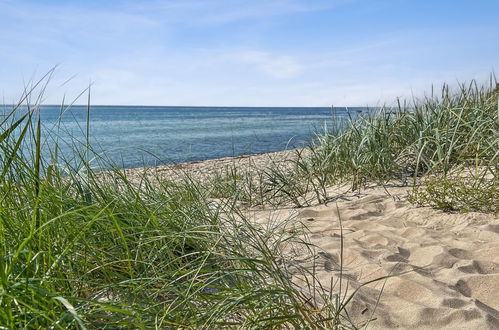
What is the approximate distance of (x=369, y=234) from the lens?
3.56 meters

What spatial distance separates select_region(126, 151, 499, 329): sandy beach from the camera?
231 cm

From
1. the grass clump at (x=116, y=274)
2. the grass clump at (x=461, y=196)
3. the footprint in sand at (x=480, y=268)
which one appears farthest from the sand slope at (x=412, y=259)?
the grass clump at (x=116, y=274)

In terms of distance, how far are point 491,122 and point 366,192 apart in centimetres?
131

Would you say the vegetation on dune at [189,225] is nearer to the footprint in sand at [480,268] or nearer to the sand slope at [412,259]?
the sand slope at [412,259]

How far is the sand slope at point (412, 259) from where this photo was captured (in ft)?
7.59

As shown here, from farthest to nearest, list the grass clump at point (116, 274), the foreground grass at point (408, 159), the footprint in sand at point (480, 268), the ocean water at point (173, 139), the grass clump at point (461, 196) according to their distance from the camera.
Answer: the foreground grass at point (408, 159) < the grass clump at point (461, 196) < the ocean water at point (173, 139) < the footprint in sand at point (480, 268) < the grass clump at point (116, 274)

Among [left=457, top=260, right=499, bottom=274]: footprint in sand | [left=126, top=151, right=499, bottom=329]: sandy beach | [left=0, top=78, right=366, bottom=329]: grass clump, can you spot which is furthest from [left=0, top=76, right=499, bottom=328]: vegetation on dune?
[left=457, top=260, right=499, bottom=274]: footprint in sand

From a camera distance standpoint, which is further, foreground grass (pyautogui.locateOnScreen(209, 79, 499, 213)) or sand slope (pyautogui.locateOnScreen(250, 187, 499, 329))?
foreground grass (pyautogui.locateOnScreen(209, 79, 499, 213))

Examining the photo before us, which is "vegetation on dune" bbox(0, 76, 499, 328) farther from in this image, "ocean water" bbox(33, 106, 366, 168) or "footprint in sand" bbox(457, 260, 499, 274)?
"footprint in sand" bbox(457, 260, 499, 274)

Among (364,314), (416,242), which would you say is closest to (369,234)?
(416,242)

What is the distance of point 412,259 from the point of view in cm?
309

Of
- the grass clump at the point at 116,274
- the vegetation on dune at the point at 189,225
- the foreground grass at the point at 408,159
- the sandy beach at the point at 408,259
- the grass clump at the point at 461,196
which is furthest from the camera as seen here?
the foreground grass at the point at 408,159

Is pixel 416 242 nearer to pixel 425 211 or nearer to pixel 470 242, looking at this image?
pixel 470 242

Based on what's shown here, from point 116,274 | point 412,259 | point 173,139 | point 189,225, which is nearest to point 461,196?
point 412,259
